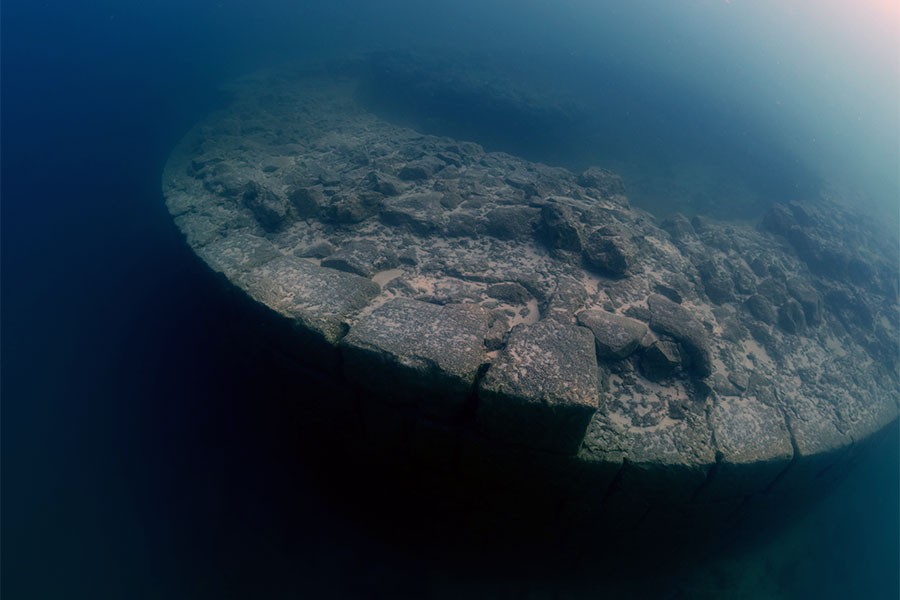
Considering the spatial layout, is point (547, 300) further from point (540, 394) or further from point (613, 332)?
point (540, 394)

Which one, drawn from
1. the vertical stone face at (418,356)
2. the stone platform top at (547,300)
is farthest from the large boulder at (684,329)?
the vertical stone face at (418,356)

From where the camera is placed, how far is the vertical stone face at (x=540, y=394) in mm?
2369

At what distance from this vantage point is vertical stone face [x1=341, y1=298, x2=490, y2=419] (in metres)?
2.59

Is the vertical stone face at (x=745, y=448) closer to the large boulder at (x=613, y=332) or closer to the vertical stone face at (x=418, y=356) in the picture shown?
the large boulder at (x=613, y=332)

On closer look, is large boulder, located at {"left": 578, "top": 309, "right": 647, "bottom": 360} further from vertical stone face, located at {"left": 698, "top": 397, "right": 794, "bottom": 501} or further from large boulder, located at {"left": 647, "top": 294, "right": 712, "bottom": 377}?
vertical stone face, located at {"left": 698, "top": 397, "right": 794, "bottom": 501}

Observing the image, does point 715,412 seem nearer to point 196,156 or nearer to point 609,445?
point 609,445

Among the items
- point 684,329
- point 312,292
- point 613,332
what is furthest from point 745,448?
point 312,292

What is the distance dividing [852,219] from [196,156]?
50.6 feet

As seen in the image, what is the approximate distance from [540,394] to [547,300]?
156cm

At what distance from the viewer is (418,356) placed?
2.62m

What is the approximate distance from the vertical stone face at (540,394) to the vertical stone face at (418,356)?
0.67 ft

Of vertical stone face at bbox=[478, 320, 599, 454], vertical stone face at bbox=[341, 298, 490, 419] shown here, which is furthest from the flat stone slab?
vertical stone face at bbox=[478, 320, 599, 454]

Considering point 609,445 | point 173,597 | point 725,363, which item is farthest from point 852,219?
point 173,597

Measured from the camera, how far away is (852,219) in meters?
10.4
